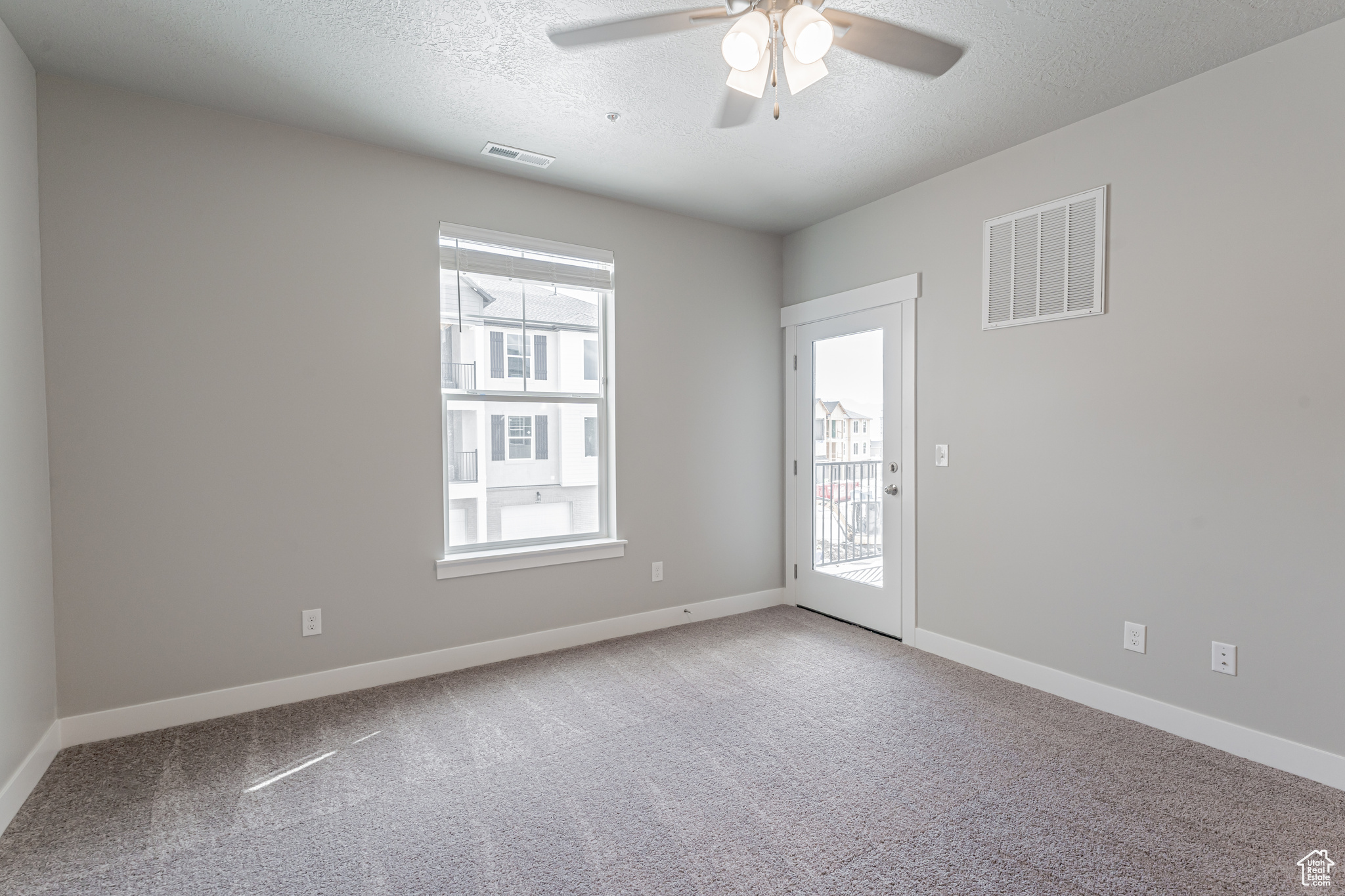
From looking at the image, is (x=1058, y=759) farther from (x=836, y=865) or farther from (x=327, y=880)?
(x=327, y=880)

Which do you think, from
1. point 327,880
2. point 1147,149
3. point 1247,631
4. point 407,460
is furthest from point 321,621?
point 1147,149

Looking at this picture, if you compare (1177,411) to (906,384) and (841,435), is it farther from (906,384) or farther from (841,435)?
(841,435)

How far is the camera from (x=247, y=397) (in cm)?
284

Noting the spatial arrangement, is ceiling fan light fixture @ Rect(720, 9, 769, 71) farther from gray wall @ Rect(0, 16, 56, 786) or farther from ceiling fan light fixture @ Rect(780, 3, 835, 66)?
gray wall @ Rect(0, 16, 56, 786)

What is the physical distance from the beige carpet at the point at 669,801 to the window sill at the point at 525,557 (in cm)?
61

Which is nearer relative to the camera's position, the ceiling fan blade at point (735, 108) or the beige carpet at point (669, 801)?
the beige carpet at point (669, 801)

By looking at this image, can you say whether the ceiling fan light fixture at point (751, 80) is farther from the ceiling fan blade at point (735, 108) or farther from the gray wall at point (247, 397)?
the gray wall at point (247, 397)

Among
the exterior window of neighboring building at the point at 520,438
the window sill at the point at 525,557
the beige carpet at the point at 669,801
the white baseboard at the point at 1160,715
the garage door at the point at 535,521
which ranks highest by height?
the exterior window of neighboring building at the point at 520,438

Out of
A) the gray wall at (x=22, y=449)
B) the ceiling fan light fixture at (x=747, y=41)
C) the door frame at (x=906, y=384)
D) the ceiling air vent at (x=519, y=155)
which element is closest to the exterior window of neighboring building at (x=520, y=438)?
the ceiling air vent at (x=519, y=155)

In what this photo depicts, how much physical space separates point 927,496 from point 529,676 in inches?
95.2

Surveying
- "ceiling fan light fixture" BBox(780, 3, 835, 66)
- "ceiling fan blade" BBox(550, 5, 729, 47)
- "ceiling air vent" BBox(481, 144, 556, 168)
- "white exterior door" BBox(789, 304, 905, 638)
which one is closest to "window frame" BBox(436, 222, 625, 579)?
"ceiling air vent" BBox(481, 144, 556, 168)

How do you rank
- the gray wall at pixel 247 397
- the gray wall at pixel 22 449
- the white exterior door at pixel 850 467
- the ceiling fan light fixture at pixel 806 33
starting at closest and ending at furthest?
1. the ceiling fan light fixture at pixel 806 33
2. the gray wall at pixel 22 449
3. the gray wall at pixel 247 397
4. the white exterior door at pixel 850 467

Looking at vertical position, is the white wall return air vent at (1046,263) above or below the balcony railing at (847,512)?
above

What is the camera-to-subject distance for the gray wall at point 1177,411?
2279 mm
